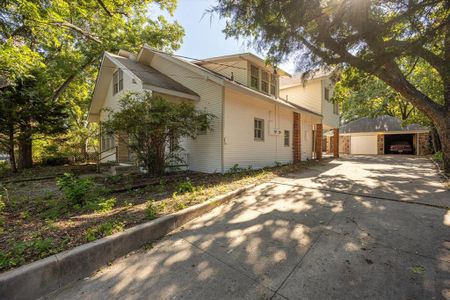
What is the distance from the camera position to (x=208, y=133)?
8680mm

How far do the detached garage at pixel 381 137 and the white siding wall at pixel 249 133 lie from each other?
1565 centimetres

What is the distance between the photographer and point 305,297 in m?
2.06

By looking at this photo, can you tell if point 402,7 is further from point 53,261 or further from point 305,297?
point 53,261

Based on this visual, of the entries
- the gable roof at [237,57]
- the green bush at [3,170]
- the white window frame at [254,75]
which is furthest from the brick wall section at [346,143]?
the green bush at [3,170]

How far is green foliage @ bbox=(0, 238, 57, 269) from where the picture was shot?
7.47ft

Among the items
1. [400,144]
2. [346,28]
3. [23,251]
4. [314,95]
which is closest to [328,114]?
[314,95]

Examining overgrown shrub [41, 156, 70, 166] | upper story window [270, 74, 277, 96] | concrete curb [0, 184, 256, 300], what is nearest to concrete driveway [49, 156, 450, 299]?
concrete curb [0, 184, 256, 300]

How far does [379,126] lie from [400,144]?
10.4 feet

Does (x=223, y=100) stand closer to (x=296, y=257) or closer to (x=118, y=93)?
(x=296, y=257)

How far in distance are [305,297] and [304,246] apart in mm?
955

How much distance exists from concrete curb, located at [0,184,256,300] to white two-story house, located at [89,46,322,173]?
5040 millimetres

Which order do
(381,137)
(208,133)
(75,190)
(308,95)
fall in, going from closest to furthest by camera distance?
(75,190) < (208,133) < (308,95) < (381,137)

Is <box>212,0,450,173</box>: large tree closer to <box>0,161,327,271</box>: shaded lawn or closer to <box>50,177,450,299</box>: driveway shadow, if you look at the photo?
<box>50,177,450,299</box>: driveway shadow

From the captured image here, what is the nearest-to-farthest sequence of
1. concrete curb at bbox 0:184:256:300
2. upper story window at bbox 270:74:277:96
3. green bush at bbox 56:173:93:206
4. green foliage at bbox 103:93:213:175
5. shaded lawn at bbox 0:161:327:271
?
concrete curb at bbox 0:184:256:300, shaded lawn at bbox 0:161:327:271, green bush at bbox 56:173:93:206, green foliage at bbox 103:93:213:175, upper story window at bbox 270:74:277:96
